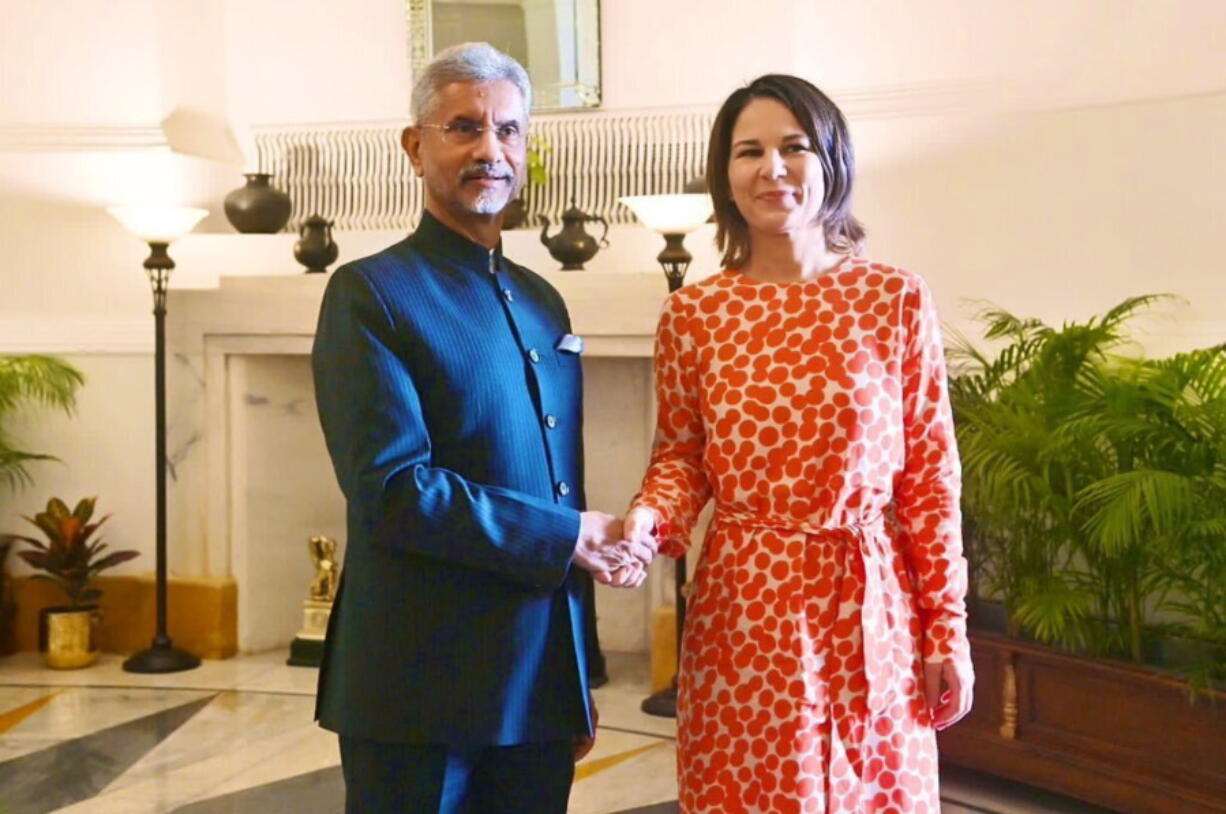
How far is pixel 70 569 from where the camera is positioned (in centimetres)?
554

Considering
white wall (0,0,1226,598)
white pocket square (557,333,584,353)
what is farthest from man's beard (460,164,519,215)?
white wall (0,0,1226,598)

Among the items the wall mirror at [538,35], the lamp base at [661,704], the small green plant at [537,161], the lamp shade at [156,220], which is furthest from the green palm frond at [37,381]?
the lamp base at [661,704]

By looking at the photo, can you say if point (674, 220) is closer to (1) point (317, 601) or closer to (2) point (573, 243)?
(2) point (573, 243)

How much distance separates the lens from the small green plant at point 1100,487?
3469mm

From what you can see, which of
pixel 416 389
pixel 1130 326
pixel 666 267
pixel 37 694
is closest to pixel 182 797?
pixel 37 694

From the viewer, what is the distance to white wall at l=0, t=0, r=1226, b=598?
4.39 meters

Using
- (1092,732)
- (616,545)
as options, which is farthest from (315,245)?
(616,545)

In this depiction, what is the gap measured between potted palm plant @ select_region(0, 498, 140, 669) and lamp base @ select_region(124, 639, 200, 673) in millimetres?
192

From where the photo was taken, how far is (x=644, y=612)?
5832 millimetres

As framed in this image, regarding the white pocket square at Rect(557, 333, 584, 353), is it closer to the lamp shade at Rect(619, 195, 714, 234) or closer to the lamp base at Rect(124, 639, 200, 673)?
the lamp shade at Rect(619, 195, 714, 234)

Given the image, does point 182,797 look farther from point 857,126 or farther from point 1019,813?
point 857,126

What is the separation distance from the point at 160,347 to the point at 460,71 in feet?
12.1

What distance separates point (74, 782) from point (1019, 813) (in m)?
2.56

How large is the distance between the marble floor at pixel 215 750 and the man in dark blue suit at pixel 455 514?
202 cm
